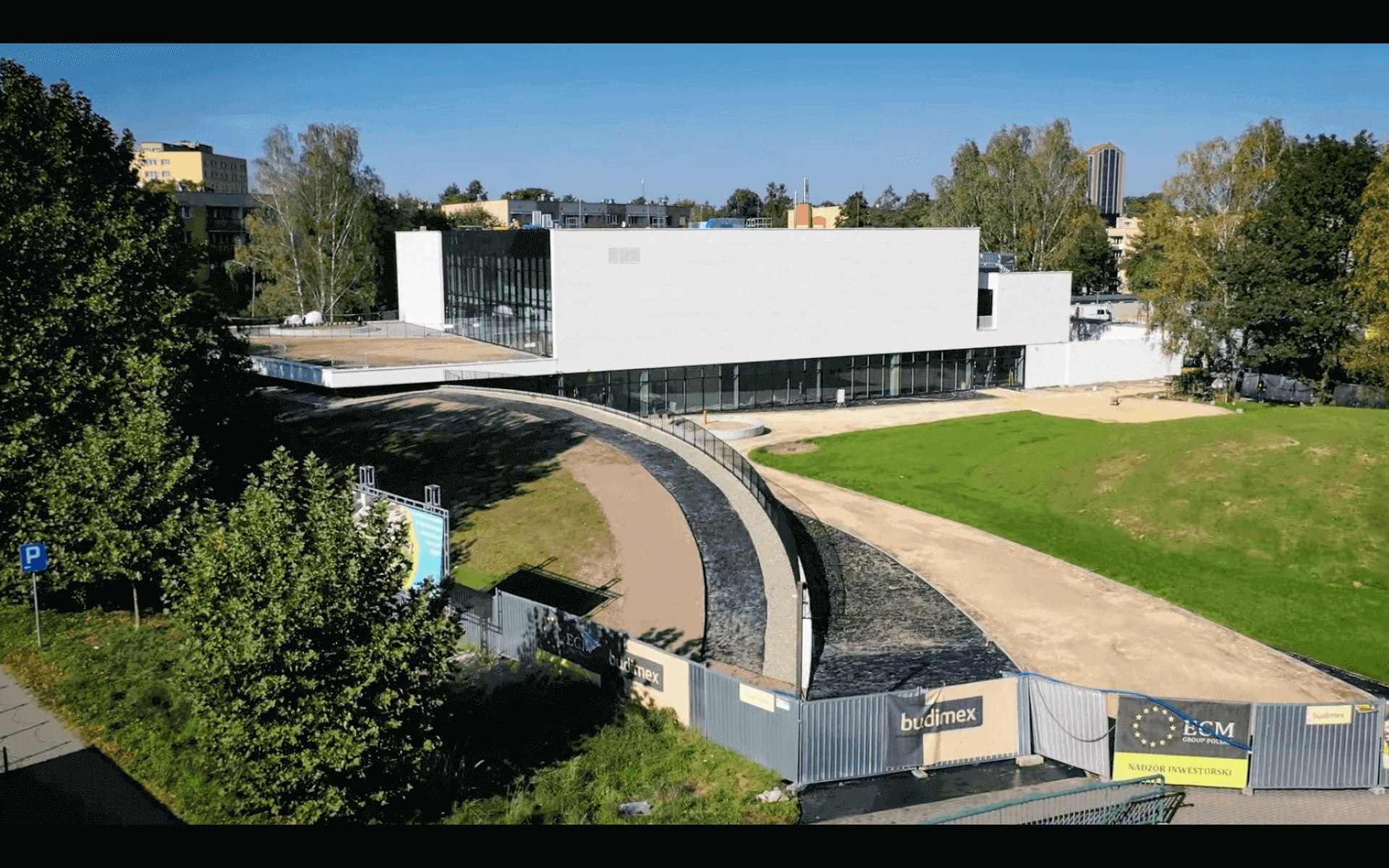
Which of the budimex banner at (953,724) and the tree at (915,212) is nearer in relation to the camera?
the budimex banner at (953,724)

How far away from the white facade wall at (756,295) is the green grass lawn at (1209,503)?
390 inches

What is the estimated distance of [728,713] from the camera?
17469 mm

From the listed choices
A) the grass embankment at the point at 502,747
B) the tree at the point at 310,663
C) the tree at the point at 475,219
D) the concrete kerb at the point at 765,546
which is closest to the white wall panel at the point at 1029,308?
the concrete kerb at the point at 765,546

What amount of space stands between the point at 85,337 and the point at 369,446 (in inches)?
436

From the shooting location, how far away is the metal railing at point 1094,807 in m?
14.3

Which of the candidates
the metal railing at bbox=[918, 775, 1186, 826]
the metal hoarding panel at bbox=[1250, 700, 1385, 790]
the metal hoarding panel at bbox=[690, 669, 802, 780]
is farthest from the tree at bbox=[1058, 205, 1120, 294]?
the metal hoarding panel at bbox=[690, 669, 802, 780]

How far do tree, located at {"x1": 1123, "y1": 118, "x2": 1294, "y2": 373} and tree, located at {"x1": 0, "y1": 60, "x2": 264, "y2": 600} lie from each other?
50.1 m

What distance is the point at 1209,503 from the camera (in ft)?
105

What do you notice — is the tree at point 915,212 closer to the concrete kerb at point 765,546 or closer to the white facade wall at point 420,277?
the white facade wall at point 420,277

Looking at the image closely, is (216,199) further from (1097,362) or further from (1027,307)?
(1097,362)

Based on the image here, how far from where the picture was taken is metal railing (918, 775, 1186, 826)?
14312 mm

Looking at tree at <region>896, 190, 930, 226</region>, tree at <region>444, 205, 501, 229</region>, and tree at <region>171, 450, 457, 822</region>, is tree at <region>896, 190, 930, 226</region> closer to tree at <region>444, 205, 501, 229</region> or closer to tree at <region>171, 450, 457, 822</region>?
tree at <region>444, 205, 501, 229</region>

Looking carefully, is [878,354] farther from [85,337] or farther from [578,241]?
[85,337]

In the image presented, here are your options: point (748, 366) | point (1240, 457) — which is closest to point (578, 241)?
point (748, 366)
